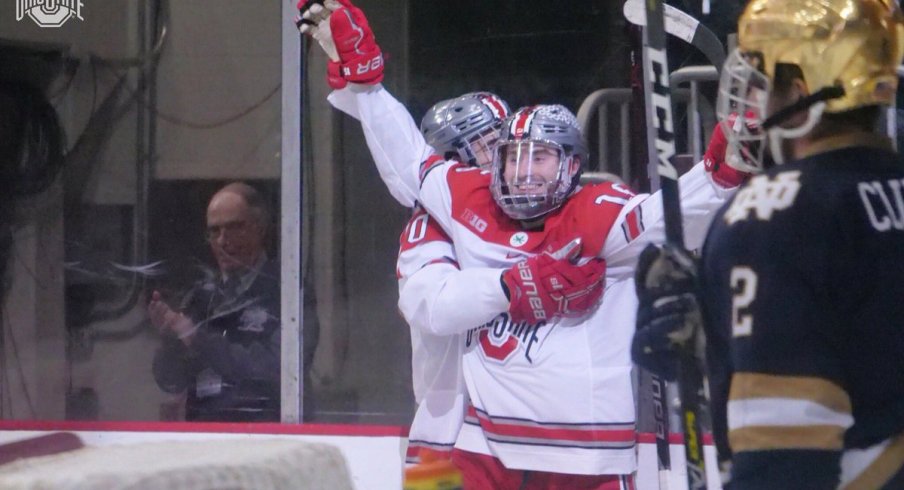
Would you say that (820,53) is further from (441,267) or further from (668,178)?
(441,267)

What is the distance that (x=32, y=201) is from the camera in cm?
354

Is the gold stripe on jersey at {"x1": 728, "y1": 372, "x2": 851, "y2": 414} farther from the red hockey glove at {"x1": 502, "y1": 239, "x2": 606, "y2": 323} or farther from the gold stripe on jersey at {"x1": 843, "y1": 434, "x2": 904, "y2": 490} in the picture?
the red hockey glove at {"x1": 502, "y1": 239, "x2": 606, "y2": 323}

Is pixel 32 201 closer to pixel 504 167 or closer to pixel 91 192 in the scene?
pixel 91 192

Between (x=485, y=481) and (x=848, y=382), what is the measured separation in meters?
1.25

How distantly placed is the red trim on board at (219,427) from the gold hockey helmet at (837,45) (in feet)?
6.53

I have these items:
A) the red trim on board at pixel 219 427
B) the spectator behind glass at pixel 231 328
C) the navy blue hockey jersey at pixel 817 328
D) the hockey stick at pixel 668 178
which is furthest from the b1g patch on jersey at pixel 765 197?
the spectator behind glass at pixel 231 328

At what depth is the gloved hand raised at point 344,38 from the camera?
8.21 feet

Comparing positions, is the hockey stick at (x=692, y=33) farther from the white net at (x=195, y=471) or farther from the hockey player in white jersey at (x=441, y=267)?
the white net at (x=195, y=471)

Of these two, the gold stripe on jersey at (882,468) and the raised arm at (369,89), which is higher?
the raised arm at (369,89)

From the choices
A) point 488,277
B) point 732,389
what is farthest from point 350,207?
point 732,389

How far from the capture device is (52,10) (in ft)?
11.4

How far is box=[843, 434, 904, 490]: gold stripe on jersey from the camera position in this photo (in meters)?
1.14

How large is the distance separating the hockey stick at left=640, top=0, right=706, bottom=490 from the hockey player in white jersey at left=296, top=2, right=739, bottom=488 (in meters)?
0.45

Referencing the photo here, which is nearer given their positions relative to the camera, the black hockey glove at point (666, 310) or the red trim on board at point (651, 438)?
the black hockey glove at point (666, 310)
